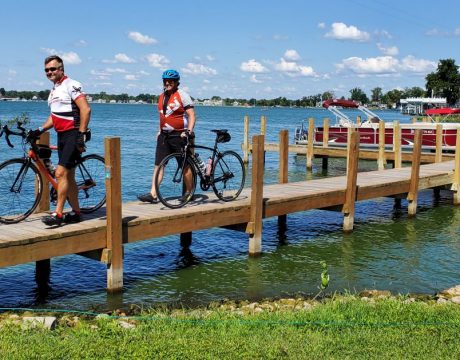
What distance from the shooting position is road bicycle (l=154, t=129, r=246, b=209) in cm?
991

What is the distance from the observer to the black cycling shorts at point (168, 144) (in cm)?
985

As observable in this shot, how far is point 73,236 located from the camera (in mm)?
8305

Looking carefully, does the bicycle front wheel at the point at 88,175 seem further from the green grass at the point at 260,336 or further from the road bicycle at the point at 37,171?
the green grass at the point at 260,336

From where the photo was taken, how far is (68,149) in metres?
8.14

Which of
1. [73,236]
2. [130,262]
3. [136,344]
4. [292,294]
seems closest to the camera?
[136,344]

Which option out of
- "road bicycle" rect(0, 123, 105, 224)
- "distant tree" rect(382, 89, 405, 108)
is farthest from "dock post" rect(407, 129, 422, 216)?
"distant tree" rect(382, 89, 405, 108)

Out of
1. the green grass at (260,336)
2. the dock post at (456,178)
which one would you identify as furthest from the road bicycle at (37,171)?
the dock post at (456,178)

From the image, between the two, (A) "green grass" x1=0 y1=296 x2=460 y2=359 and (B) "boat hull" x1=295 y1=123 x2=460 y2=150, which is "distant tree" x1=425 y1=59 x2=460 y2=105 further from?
(A) "green grass" x1=0 y1=296 x2=460 y2=359

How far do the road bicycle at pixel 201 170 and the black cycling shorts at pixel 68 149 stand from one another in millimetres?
1722

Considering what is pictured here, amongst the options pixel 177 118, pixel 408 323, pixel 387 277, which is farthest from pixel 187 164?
pixel 408 323

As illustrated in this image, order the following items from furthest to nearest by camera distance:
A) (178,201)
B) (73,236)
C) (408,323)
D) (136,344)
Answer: (178,201) → (73,236) → (408,323) → (136,344)

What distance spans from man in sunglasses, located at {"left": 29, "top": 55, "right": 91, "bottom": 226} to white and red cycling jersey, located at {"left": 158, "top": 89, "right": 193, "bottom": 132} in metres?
1.81

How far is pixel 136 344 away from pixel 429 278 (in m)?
6.63

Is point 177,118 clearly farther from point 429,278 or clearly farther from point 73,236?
point 429,278
